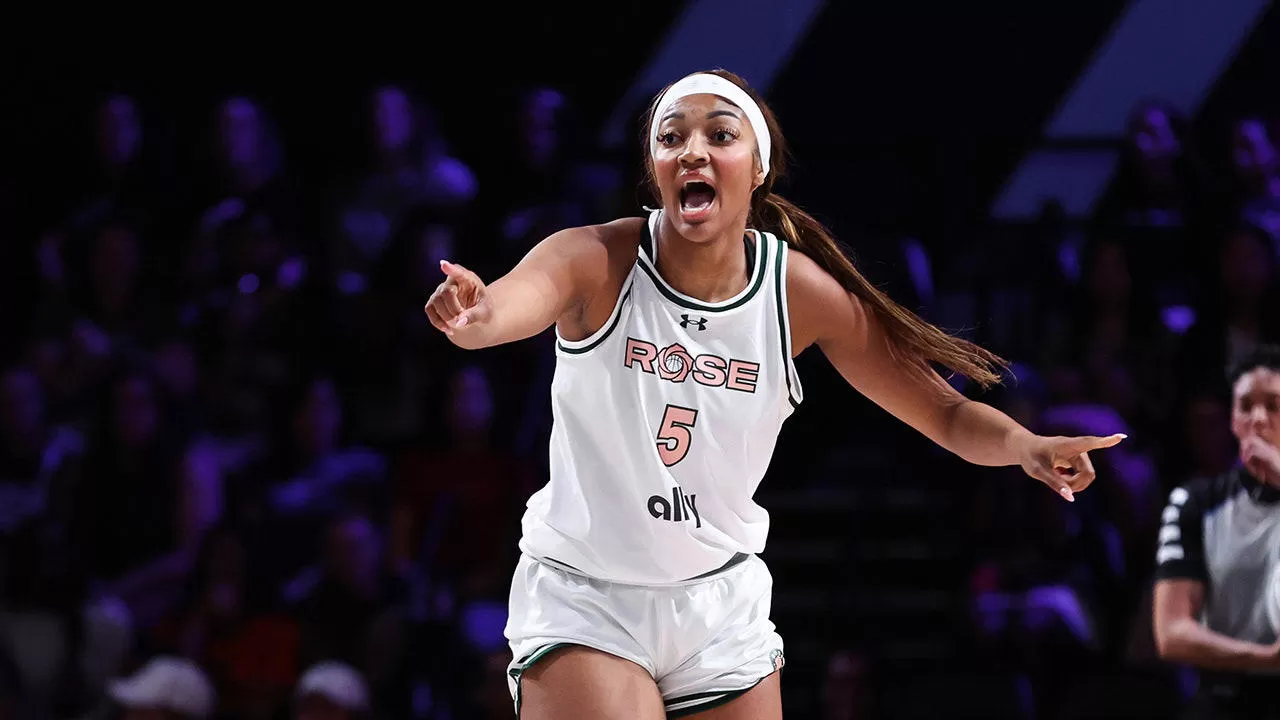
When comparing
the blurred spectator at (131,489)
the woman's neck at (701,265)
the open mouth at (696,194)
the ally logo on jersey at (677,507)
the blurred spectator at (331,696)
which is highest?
the blurred spectator at (131,489)

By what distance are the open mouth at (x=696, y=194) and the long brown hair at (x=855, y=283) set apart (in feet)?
0.60

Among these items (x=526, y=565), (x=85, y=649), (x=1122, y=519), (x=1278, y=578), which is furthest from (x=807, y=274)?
(x=85, y=649)

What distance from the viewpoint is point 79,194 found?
688cm

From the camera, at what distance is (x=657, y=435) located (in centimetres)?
300

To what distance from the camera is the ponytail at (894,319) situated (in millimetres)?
3281

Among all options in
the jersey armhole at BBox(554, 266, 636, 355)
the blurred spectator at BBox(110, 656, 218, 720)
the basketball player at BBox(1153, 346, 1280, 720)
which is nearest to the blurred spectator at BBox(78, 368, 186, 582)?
the blurred spectator at BBox(110, 656, 218, 720)

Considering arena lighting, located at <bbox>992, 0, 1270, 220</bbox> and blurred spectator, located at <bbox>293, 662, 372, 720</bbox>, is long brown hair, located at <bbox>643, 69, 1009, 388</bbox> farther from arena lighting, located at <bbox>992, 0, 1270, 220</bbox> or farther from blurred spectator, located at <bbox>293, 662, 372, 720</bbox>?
arena lighting, located at <bbox>992, 0, 1270, 220</bbox>

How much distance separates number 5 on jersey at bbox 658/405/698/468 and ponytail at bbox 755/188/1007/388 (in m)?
0.54

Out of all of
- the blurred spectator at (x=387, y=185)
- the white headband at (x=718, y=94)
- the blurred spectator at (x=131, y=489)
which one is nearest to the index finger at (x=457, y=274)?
the white headband at (x=718, y=94)

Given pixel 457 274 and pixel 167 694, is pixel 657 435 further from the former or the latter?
pixel 167 694

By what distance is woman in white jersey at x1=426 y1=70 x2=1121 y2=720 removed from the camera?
2969mm

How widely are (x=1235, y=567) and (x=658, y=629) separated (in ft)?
7.81

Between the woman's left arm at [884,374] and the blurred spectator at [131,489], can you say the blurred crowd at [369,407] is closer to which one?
the blurred spectator at [131,489]

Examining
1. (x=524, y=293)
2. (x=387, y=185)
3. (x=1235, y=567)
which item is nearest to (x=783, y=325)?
(x=524, y=293)
